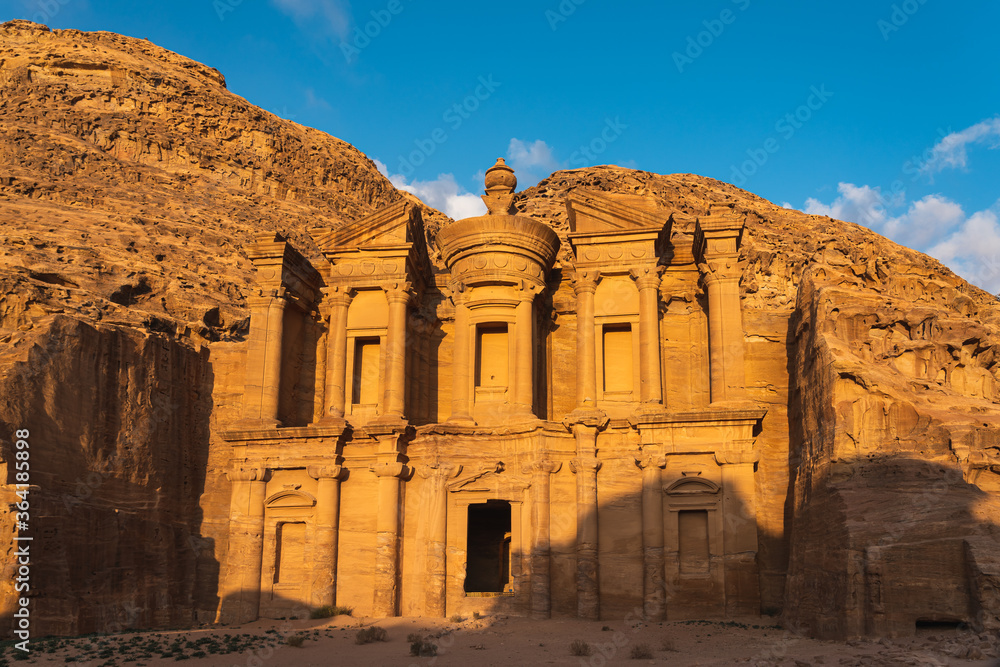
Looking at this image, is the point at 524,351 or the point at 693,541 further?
the point at 524,351

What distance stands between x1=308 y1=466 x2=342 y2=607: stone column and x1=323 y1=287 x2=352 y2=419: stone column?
189cm

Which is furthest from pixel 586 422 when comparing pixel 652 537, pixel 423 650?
pixel 423 650

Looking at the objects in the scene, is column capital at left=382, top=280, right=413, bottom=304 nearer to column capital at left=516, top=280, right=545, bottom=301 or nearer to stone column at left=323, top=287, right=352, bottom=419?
stone column at left=323, top=287, right=352, bottom=419

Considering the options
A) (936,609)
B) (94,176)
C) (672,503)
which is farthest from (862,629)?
(94,176)

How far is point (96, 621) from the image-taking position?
21719mm

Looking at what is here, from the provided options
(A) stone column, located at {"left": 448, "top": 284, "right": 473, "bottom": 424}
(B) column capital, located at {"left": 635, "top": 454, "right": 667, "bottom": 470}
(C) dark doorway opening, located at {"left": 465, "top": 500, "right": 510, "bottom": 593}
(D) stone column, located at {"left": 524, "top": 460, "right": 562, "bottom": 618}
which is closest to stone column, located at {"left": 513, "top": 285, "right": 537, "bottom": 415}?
(A) stone column, located at {"left": 448, "top": 284, "right": 473, "bottom": 424}

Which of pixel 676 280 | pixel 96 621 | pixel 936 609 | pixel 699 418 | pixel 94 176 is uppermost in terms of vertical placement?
pixel 94 176

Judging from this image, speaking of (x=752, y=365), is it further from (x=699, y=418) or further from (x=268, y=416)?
(x=268, y=416)

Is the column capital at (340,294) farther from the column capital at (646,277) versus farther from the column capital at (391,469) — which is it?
the column capital at (646,277)

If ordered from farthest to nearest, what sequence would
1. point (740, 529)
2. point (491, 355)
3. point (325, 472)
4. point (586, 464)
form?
1. point (491, 355)
2. point (325, 472)
3. point (586, 464)
4. point (740, 529)

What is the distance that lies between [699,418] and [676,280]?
576 cm

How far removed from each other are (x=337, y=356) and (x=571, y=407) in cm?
745

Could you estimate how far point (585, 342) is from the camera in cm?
2502

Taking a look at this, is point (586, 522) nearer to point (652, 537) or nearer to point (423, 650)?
point (652, 537)
